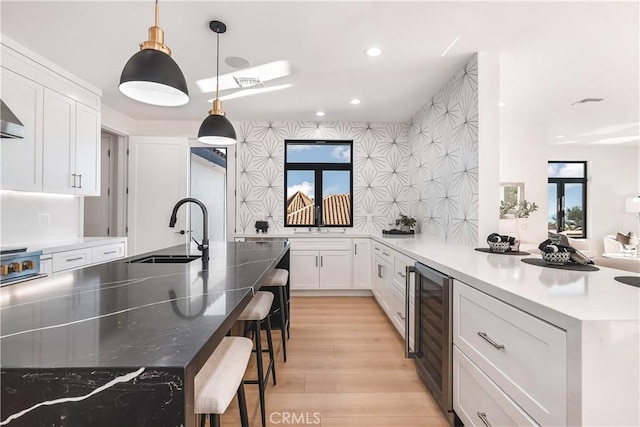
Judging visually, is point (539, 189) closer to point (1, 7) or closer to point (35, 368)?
point (35, 368)

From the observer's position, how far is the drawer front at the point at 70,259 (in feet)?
8.25

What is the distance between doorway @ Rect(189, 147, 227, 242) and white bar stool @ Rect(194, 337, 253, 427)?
3683mm

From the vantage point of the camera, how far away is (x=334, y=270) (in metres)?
4.11

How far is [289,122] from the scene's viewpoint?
455 centimetres

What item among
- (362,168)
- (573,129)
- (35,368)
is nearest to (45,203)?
(35,368)

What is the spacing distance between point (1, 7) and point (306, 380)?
3.28m

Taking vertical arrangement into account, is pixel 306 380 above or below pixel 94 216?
below

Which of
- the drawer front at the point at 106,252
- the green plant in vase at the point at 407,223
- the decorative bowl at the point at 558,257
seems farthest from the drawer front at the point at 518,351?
the drawer front at the point at 106,252

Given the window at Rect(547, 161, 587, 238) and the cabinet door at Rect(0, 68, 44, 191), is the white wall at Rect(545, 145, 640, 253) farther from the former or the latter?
the cabinet door at Rect(0, 68, 44, 191)

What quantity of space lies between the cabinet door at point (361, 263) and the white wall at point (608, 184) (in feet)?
16.4

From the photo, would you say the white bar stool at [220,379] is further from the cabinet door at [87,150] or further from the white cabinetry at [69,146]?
the cabinet door at [87,150]

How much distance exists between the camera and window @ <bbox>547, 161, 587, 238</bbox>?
254 inches

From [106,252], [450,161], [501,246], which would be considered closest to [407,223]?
[450,161]

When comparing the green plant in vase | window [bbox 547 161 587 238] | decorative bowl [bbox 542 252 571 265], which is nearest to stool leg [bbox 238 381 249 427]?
decorative bowl [bbox 542 252 571 265]
